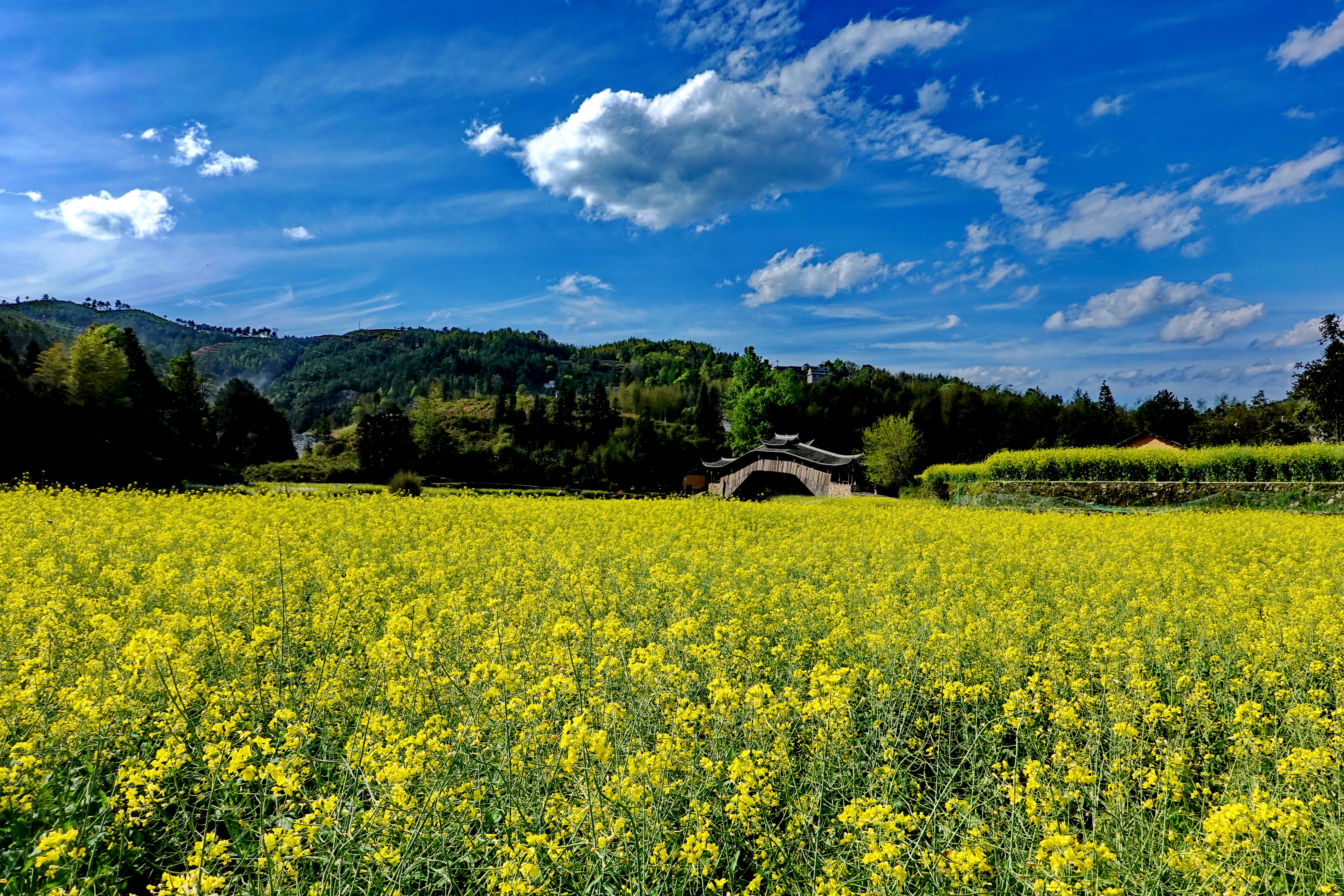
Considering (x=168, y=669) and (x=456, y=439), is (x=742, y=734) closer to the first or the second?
(x=168, y=669)

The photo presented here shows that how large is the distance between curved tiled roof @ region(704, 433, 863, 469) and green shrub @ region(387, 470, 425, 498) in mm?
27347

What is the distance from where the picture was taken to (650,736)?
3.78 m

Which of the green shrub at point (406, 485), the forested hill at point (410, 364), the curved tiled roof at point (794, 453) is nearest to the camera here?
the green shrub at point (406, 485)

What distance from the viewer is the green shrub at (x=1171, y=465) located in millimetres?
18766

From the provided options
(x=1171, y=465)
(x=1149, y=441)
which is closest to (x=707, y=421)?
(x=1149, y=441)

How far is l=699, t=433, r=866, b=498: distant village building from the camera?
42.7m

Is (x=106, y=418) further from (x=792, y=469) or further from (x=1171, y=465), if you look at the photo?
(x=1171, y=465)

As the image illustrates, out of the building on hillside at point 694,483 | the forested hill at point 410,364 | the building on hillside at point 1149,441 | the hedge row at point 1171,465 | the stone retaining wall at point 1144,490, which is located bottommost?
the building on hillside at point 694,483

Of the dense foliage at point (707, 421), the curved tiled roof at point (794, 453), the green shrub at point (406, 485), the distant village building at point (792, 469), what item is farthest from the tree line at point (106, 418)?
the curved tiled roof at point (794, 453)

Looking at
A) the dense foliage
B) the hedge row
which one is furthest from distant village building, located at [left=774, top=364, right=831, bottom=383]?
the hedge row

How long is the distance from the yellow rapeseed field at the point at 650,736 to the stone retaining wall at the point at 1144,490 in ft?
51.5

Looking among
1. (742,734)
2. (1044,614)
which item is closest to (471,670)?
(742,734)

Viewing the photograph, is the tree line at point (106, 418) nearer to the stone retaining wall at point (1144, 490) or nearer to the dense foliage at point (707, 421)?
the dense foliage at point (707, 421)

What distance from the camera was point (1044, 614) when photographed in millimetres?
6727
